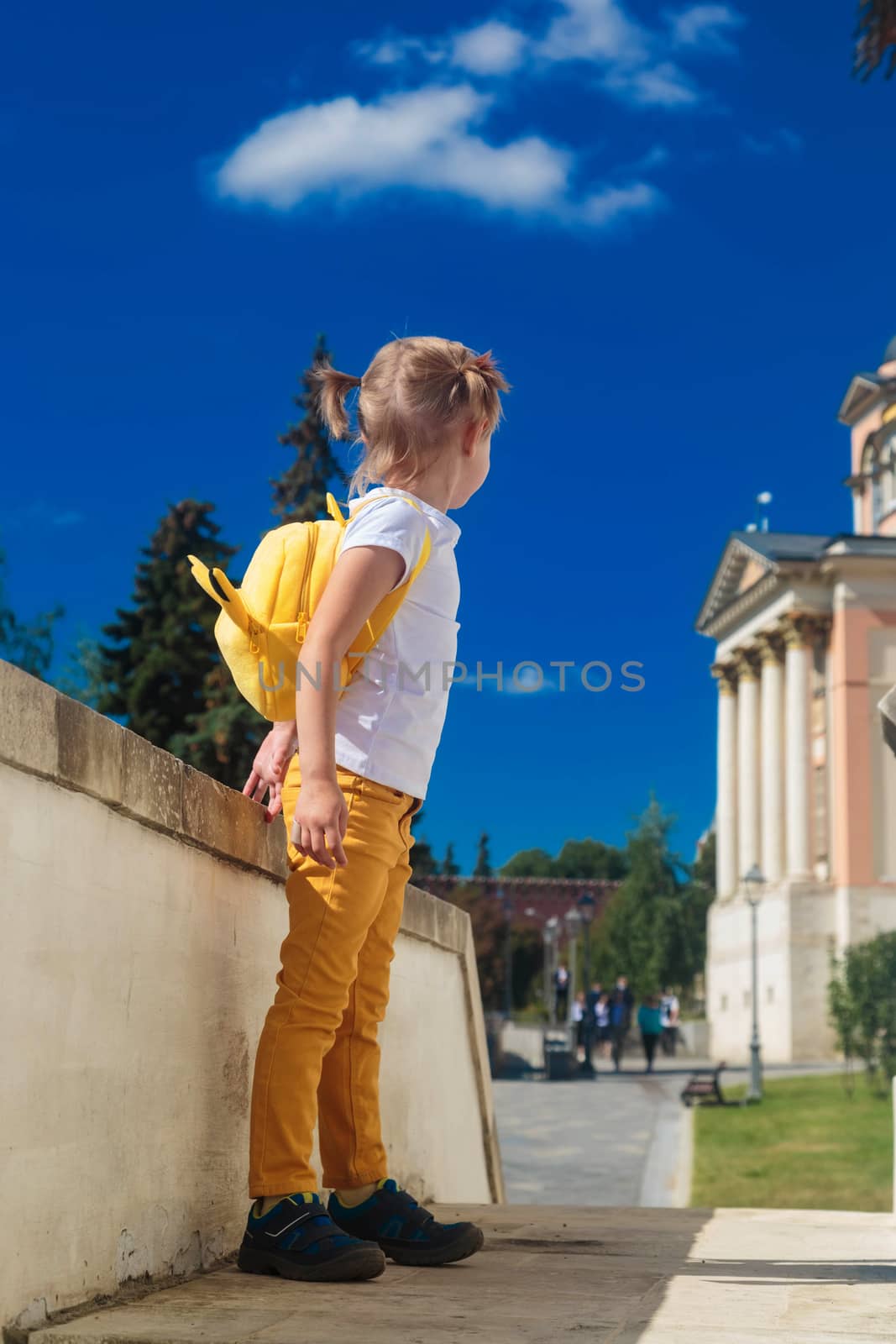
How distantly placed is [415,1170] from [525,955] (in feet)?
301

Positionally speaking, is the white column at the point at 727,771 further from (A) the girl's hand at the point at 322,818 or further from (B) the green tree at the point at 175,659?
(A) the girl's hand at the point at 322,818

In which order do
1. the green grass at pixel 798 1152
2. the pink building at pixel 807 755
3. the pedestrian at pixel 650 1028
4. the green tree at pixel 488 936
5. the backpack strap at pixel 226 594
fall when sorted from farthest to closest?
the green tree at pixel 488 936 → the pink building at pixel 807 755 → the pedestrian at pixel 650 1028 → the green grass at pixel 798 1152 → the backpack strap at pixel 226 594

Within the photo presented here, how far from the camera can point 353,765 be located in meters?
3.26

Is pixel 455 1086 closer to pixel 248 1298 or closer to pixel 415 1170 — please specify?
pixel 415 1170

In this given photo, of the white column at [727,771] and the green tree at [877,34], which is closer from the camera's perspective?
the green tree at [877,34]

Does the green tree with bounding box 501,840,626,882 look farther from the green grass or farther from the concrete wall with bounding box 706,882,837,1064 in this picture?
the green grass

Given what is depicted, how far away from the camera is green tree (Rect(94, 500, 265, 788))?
3212 centimetres

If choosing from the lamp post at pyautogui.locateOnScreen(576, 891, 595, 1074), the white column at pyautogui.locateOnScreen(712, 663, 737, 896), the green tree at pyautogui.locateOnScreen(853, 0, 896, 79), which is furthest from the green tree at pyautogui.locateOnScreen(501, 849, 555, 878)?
the green tree at pyautogui.locateOnScreen(853, 0, 896, 79)

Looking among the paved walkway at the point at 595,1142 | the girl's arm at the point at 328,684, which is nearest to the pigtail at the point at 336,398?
the girl's arm at the point at 328,684

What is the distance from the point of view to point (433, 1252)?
345 cm

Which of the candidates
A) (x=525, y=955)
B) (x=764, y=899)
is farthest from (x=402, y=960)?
(x=525, y=955)

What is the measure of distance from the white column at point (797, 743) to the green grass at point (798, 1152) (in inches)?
900

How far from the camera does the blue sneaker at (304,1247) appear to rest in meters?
3.07

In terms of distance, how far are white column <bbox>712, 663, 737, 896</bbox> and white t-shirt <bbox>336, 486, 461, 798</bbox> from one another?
56.8 metres
